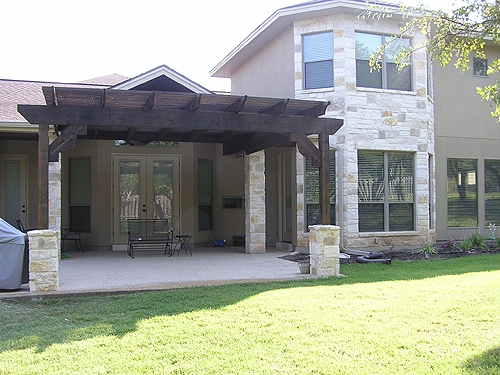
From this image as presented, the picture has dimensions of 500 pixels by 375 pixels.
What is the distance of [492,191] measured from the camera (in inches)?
598

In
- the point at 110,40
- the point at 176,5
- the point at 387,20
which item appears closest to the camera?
the point at 176,5

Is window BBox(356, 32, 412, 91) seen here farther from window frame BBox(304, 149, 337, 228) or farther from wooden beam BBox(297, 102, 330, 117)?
wooden beam BBox(297, 102, 330, 117)

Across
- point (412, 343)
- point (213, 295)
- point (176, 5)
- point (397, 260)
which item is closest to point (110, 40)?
point (176, 5)

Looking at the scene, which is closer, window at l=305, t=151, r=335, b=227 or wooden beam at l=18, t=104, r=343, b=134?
wooden beam at l=18, t=104, r=343, b=134

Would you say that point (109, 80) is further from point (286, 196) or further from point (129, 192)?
point (286, 196)

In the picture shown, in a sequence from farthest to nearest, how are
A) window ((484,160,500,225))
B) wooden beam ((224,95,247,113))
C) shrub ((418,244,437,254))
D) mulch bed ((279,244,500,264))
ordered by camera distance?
window ((484,160,500,225)) → shrub ((418,244,437,254)) → mulch bed ((279,244,500,264)) → wooden beam ((224,95,247,113))

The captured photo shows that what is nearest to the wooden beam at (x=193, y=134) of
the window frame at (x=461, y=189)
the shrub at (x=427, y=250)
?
the shrub at (x=427, y=250)

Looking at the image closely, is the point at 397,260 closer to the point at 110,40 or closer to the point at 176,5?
the point at 176,5

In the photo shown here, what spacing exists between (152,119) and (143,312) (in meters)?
3.48

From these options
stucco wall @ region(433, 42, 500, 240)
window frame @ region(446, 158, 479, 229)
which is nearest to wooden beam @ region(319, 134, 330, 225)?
stucco wall @ region(433, 42, 500, 240)

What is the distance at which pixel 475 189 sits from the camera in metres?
15.0

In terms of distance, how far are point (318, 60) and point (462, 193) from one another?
5845mm

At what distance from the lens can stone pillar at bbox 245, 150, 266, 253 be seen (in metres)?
12.9

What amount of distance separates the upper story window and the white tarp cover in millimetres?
7835
